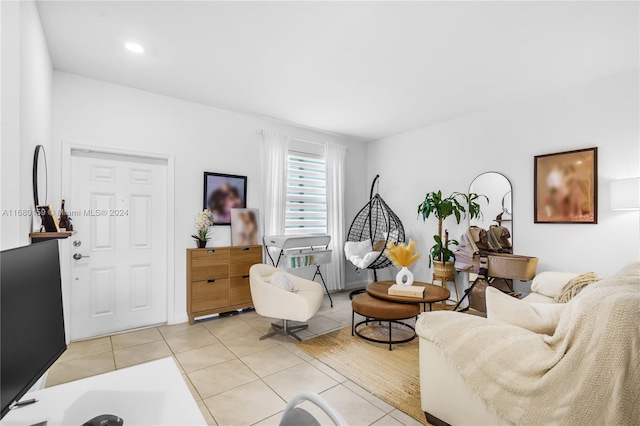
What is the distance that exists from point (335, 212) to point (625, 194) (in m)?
3.57

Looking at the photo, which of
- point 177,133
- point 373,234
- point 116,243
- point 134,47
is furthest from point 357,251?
point 134,47

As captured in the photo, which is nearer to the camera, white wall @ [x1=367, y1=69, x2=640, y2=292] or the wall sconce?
the wall sconce

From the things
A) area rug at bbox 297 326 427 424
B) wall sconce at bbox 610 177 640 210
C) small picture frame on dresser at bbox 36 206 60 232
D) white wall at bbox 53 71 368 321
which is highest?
white wall at bbox 53 71 368 321

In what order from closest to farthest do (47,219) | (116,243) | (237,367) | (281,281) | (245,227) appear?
(47,219) → (237,367) → (281,281) → (116,243) → (245,227)

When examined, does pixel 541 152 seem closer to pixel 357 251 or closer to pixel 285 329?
pixel 357 251

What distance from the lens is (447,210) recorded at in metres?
4.20

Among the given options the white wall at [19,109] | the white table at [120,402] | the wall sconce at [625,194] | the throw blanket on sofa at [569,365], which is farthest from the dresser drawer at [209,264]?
the wall sconce at [625,194]

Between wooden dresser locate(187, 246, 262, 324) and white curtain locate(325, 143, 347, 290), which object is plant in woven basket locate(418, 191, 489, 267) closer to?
white curtain locate(325, 143, 347, 290)

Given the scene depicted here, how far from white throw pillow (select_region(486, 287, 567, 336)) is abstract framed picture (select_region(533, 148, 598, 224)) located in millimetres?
2282

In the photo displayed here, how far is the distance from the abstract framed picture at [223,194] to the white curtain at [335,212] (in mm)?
1590

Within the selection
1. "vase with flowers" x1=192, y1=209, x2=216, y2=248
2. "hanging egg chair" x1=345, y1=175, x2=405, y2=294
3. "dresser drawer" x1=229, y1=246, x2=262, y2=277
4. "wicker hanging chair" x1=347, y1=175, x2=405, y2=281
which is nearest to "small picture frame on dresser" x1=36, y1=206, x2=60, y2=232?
"vase with flowers" x1=192, y1=209, x2=216, y2=248

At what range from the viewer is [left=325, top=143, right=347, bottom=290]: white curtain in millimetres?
5297

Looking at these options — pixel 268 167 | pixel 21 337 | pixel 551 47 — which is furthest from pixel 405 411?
pixel 268 167

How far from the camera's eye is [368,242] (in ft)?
17.0
